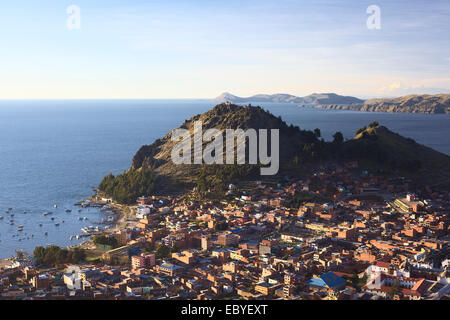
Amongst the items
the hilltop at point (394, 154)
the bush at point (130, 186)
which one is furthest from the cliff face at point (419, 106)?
the bush at point (130, 186)

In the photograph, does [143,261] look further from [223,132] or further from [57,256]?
[223,132]

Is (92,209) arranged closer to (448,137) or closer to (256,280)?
(256,280)

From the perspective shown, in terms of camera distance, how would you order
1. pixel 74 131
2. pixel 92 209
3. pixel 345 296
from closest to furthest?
pixel 345 296
pixel 92 209
pixel 74 131

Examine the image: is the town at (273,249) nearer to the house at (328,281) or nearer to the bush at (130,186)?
the house at (328,281)

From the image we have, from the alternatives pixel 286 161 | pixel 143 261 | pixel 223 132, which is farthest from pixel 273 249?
pixel 223 132

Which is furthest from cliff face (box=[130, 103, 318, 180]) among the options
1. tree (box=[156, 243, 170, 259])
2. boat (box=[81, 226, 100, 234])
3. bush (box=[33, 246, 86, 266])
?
bush (box=[33, 246, 86, 266])
